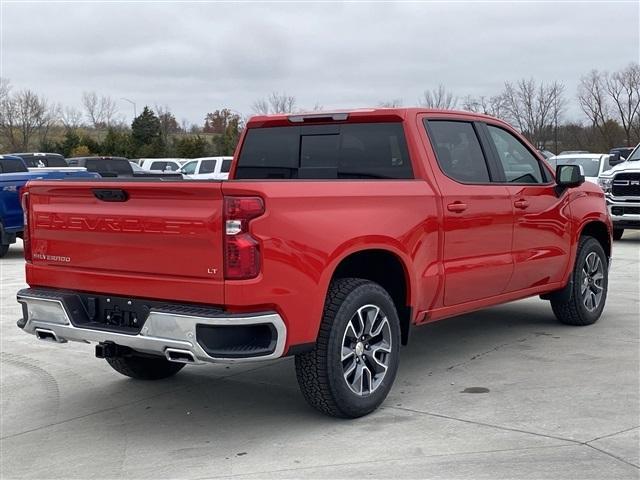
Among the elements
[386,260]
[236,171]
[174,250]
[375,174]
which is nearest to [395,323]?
[386,260]

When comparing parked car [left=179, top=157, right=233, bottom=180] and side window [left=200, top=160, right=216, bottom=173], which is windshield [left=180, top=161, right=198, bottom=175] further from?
side window [left=200, top=160, right=216, bottom=173]

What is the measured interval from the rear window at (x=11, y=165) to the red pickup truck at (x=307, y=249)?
49.5ft

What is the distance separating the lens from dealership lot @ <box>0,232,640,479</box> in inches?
183

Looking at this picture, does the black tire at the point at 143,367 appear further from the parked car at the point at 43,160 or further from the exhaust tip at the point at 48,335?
the parked car at the point at 43,160

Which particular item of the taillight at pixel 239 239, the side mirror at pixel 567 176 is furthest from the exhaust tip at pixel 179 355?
the side mirror at pixel 567 176

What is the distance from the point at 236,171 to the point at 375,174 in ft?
4.52

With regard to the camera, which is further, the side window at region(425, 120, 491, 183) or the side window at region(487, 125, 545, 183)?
the side window at region(487, 125, 545, 183)

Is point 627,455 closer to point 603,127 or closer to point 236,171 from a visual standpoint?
point 236,171

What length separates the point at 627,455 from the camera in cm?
462

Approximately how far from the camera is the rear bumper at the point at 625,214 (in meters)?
15.8

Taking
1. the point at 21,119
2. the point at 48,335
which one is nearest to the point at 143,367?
the point at 48,335

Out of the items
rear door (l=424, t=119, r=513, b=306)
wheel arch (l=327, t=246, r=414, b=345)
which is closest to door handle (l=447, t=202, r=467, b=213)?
rear door (l=424, t=119, r=513, b=306)

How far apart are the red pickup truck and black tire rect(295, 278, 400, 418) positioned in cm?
1

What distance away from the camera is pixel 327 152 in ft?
21.5
